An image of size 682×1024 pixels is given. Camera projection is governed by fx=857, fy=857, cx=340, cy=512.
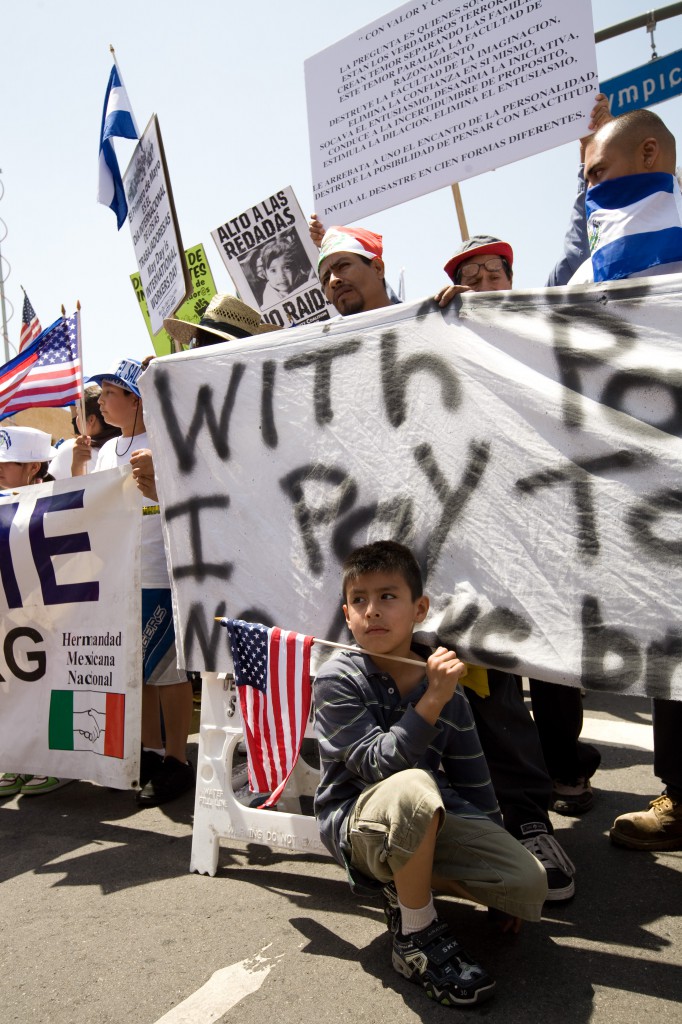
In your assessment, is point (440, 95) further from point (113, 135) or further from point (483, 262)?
point (113, 135)

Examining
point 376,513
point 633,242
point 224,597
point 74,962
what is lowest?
point 74,962

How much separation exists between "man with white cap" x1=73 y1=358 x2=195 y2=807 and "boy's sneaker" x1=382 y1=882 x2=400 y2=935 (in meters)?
1.66

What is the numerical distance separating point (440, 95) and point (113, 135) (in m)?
2.39

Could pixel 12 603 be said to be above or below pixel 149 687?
above

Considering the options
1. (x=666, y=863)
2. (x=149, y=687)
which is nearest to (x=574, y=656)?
(x=666, y=863)

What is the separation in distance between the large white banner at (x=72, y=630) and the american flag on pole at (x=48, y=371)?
2.56 ft

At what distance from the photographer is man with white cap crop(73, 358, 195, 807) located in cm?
368

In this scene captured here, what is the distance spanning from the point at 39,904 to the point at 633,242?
2.73 metres

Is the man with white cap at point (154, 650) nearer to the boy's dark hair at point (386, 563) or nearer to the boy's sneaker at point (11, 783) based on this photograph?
the boy's sneaker at point (11, 783)

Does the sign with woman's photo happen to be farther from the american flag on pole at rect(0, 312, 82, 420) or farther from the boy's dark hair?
the boy's dark hair

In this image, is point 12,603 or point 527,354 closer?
point 527,354

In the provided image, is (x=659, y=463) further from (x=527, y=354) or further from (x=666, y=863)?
(x=666, y=863)

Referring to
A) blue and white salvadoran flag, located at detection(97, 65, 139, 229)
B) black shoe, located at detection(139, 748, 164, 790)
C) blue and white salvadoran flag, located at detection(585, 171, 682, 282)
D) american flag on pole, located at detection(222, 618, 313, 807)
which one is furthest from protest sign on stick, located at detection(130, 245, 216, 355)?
blue and white salvadoran flag, located at detection(585, 171, 682, 282)

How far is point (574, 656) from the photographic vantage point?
225 centimetres
